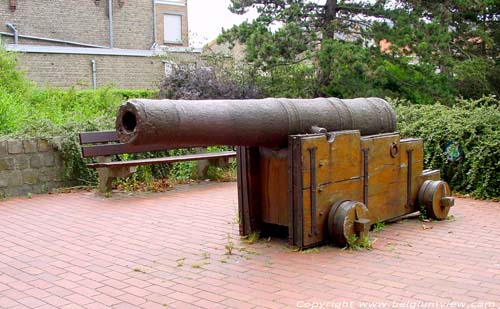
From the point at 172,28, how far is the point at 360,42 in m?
19.2

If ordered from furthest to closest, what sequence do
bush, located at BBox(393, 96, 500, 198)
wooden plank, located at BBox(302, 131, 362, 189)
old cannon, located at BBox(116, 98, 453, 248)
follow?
bush, located at BBox(393, 96, 500, 198) → wooden plank, located at BBox(302, 131, 362, 189) → old cannon, located at BBox(116, 98, 453, 248)

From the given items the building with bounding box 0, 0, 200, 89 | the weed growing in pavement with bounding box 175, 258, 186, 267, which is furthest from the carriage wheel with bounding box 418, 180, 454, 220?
the building with bounding box 0, 0, 200, 89

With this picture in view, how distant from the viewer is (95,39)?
1163 inches

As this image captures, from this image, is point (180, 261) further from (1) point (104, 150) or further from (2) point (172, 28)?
(2) point (172, 28)

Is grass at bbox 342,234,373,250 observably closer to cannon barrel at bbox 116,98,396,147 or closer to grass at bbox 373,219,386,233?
grass at bbox 373,219,386,233

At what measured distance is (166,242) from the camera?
5.73m

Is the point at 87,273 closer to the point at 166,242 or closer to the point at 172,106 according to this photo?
the point at 166,242

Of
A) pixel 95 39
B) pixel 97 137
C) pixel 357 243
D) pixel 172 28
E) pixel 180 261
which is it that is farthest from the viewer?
pixel 172 28

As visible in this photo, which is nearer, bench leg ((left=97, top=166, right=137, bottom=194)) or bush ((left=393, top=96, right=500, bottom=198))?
bush ((left=393, top=96, right=500, bottom=198))

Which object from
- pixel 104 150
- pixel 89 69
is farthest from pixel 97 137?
pixel 89 69

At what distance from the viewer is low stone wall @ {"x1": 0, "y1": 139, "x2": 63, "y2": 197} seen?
830cm

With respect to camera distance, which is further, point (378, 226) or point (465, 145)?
point (465, 145)

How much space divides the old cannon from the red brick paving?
254 millimetres

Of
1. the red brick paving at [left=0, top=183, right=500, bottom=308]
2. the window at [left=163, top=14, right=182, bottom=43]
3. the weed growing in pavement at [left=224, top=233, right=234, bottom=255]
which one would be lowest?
the red brick paving at [left=0, top=183, right=500, bottom=308]
